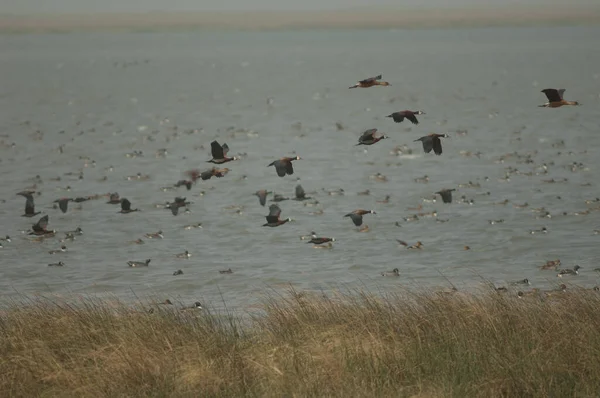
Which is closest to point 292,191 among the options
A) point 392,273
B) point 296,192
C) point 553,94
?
point 296,192

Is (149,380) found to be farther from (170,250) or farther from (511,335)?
(170,250)

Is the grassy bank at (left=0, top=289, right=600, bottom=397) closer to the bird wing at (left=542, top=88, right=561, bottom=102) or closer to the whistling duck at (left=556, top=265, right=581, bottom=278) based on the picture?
the bird wing at (left=542, top=88, right=561, bottom=102)

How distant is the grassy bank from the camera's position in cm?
1198

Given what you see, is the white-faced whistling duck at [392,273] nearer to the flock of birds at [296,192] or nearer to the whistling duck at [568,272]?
the flock of birds at [296,192]

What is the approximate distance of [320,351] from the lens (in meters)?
13.0

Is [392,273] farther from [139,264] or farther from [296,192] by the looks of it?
[139,264]

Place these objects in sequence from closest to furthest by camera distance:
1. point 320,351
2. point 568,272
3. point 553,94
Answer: point 320,351, point 553,94, point 568,272

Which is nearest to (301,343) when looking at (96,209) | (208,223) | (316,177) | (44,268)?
(44,268)

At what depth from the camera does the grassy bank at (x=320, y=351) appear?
1198cm

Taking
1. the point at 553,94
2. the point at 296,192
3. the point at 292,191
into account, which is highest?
the point at 553,94

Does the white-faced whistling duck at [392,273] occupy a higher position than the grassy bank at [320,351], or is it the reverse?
the grassy bank at [320,351]

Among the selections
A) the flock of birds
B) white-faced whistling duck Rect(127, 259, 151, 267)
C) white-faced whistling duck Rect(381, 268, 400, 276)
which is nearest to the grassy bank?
the flock of birds

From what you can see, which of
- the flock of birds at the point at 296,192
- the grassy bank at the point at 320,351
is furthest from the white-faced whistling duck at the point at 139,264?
the grassy bank at the point at 320,351

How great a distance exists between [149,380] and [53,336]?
2093 millimetres
